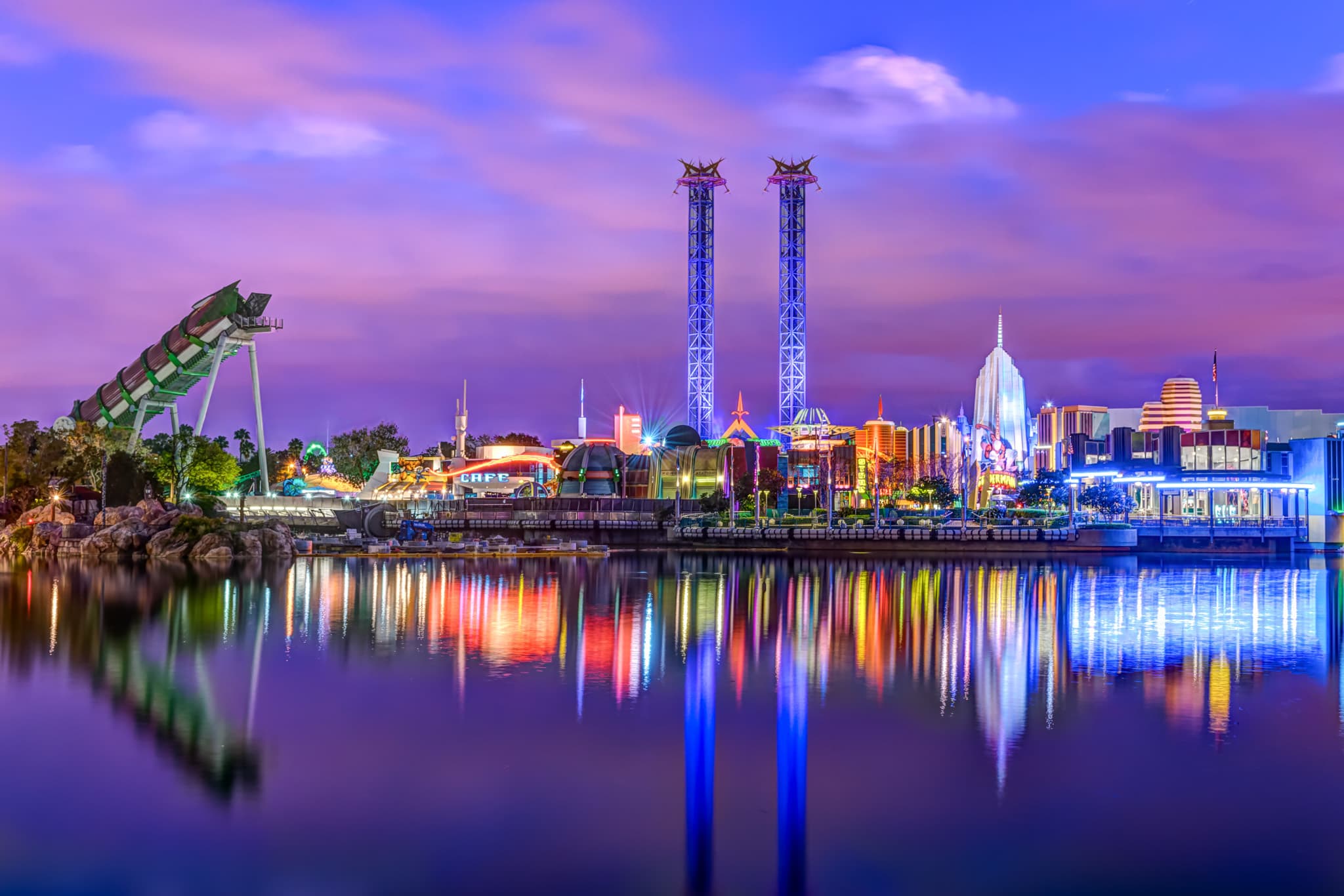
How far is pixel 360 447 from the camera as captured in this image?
499 feet

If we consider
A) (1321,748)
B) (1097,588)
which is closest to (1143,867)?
(1321,748)

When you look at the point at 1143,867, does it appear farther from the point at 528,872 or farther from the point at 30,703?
the point at 30,703

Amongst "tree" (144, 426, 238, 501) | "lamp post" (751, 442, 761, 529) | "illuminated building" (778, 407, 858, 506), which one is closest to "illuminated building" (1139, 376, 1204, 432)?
"illuminated building" (778, 407, 858, 506)

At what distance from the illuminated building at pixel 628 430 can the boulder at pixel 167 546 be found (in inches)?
3395

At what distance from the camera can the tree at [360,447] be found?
147500 mm

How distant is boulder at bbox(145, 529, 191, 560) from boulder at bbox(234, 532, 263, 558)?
92.7 inches

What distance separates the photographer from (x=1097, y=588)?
4794 centimetres

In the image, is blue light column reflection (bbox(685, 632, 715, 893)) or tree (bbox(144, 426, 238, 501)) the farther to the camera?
tree (bbox(144, 426, 238, 501))

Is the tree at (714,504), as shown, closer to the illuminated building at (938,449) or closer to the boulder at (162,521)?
the illuminated building at (938,449)

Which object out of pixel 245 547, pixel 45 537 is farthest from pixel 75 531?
pixel 245 547

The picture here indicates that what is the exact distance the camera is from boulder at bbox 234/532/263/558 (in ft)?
202

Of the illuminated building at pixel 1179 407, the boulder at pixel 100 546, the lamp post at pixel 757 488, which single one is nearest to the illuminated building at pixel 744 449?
the lamp post at pixel 757 488

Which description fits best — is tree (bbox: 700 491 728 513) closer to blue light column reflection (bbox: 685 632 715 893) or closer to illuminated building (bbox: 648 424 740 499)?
illuminated building (bbox: 648 424 740 499)

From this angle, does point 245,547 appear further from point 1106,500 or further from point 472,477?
point 1106,500
